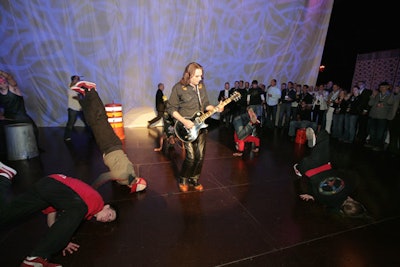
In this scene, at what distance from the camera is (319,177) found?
2709 millimetres

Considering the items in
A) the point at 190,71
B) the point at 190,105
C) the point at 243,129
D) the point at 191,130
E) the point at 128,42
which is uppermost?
the point at 128,42

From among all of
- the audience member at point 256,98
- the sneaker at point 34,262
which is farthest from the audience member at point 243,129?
the sneaker at point 34,262

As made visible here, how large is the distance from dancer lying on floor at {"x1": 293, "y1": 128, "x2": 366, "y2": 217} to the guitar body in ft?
5.02

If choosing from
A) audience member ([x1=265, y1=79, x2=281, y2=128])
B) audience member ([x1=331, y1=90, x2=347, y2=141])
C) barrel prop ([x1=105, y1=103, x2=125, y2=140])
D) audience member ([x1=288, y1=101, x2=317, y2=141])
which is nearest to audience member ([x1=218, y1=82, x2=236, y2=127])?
audience member ([x1=265, y1=79, x2=281, y2=128])

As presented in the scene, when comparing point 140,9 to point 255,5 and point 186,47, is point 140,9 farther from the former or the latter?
point 255,5

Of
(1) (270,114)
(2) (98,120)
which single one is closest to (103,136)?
(2) (98,120)

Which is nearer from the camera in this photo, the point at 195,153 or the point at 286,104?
the point at 195,153

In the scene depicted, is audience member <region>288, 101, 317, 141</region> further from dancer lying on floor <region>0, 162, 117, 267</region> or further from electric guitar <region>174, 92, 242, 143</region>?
dancer lying on floor <region>0, 162, 117, 267</region>

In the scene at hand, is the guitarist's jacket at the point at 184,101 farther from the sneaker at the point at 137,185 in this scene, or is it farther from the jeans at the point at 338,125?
the jeans at the point at 338,125

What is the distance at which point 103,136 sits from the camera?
2.84 metres

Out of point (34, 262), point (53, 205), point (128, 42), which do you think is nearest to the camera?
point (34, 262)

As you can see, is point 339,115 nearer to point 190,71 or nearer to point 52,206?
point 190,71

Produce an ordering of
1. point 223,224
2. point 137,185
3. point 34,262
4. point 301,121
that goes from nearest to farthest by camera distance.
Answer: point 34,262 → point 223,224 → point 137,185 → point 301,121

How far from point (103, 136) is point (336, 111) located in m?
7.17
